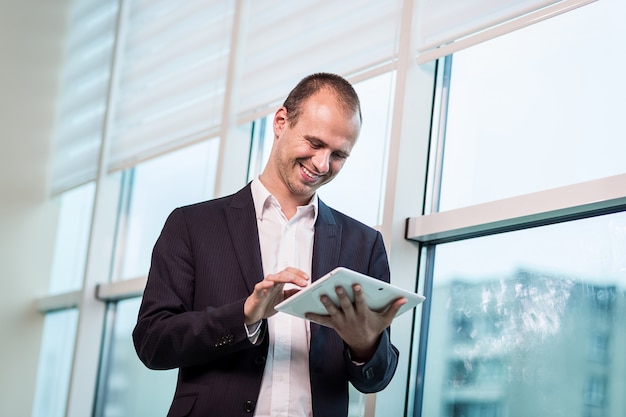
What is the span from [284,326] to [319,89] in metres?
0.57

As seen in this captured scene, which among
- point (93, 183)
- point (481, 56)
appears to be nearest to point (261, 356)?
point (481, 56)

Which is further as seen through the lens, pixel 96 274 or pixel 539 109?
pixel 96 274

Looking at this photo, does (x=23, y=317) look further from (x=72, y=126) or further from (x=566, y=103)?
(x=566, y=103)

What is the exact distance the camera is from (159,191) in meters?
5.00

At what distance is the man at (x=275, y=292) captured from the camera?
6.54 ft

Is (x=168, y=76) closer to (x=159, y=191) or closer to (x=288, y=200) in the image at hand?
(x=159, y=191)

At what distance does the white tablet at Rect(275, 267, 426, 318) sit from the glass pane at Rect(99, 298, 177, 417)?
2521 millimetres

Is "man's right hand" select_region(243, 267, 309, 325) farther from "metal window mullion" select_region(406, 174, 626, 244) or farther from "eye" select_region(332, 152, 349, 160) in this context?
"metal window mullion" select_region(406, 174, 626, 244)

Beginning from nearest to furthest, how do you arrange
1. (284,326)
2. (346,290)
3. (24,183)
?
(346,290) → (284,326) → (24,183)

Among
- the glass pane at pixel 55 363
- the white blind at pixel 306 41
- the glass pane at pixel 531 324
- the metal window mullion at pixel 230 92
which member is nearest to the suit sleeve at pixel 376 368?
the glass pane at pixel 531 324

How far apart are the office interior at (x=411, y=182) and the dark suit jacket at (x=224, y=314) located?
708mm

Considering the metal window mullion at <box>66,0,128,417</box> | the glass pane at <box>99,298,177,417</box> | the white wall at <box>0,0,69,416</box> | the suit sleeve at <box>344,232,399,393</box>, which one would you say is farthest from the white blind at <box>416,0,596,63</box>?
the white wall at <box>0,0,69,416</box>

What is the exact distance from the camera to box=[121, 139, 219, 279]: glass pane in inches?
182

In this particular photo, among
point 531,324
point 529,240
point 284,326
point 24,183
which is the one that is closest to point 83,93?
point 24,183
